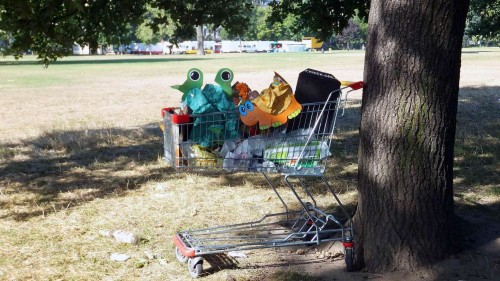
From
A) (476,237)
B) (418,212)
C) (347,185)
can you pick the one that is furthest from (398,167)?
(347,185)

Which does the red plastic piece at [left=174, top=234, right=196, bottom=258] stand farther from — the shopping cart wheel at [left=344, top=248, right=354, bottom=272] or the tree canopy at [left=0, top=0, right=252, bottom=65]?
the tree canopy at [left=0, top=0, right=252, bottom=65]

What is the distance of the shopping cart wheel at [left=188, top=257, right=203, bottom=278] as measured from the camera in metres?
4.37

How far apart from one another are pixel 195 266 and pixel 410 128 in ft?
5.81

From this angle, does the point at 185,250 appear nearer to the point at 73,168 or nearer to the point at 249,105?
the point at 249,105

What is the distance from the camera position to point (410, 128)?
13.7ft

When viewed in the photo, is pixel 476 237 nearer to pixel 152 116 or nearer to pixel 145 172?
pixel 145 172

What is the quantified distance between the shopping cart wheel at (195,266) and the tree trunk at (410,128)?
1.21 metres

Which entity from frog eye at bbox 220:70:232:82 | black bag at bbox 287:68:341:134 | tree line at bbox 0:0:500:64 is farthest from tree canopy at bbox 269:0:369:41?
frog eye at bbox 220:70:232:82

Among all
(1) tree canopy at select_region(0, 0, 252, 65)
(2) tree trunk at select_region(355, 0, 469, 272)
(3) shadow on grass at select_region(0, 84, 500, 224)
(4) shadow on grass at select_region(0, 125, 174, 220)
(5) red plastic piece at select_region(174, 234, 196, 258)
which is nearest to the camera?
(2) tree trunk at select_region(355, 0, 469, 272)

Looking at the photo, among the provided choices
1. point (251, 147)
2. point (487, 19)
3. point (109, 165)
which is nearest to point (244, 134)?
point (251, 147)

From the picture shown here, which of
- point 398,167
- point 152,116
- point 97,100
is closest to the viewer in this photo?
point 398,167

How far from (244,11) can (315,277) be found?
6471 millimetres

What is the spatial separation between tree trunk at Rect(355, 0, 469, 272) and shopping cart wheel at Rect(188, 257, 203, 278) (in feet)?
3.97

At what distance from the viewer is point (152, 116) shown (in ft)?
47.2
